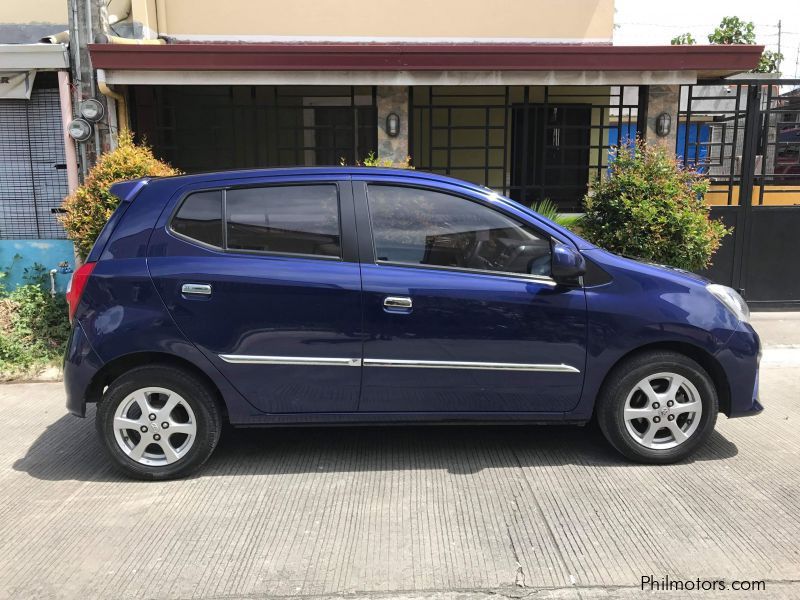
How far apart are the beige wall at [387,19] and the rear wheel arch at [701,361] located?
20.7 feet

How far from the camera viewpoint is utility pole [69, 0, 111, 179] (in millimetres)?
6781

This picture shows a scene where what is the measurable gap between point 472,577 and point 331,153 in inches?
319

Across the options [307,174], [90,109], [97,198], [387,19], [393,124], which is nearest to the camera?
[307,174]

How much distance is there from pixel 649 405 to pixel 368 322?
1805mm

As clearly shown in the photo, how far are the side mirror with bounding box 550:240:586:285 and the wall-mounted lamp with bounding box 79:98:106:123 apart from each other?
5439 millimetres

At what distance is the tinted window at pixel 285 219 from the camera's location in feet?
12.8

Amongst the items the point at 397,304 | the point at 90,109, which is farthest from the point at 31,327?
the point at 397,304

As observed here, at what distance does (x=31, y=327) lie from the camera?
6.93 m

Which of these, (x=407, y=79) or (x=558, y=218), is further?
(x=558, y=218)

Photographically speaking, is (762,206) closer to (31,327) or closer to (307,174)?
(307,174)

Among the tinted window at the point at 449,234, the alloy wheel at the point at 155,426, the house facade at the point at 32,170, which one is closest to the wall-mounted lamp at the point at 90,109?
the house facade at the point at 32,170

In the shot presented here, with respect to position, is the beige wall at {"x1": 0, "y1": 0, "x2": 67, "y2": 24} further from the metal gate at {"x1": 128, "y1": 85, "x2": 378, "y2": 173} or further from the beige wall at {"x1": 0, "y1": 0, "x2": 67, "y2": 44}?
→ the metal gate at {"x1": 128, "y1": 85, "x2": 378, "y2": 173}

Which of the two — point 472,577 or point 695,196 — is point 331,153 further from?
point 472,577

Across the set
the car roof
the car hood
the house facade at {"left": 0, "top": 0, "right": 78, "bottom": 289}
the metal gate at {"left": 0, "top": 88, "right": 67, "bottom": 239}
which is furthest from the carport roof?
the car hood
